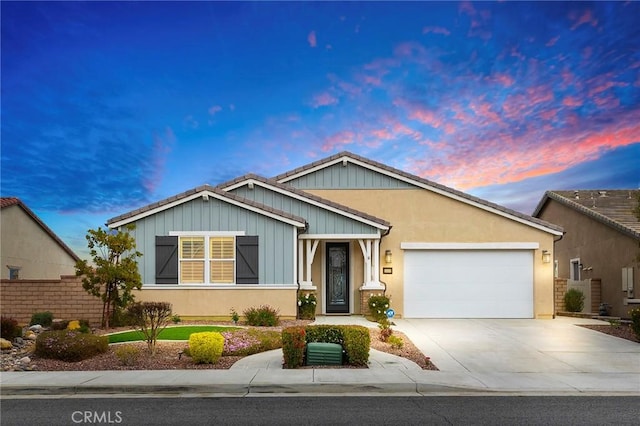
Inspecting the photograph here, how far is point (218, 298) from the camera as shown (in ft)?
56.3

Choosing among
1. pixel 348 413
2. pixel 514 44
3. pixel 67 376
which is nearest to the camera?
pixel 348 413

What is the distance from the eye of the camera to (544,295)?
1928 cm

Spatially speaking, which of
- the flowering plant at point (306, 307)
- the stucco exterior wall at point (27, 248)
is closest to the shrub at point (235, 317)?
the flowering plant at point (306, 307)

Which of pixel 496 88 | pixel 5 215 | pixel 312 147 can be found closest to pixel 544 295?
pixel 496 88

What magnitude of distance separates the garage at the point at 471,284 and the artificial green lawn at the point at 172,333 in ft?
25.0

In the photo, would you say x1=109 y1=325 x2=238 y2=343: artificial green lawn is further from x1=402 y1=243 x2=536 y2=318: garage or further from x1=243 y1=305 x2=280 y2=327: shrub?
x1=402 y1=243 x2=536 y2=318: garage

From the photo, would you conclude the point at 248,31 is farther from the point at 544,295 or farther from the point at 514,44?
the point at 544,295

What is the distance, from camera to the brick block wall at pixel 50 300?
16.9 m

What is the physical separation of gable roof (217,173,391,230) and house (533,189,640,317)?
9.04 metres

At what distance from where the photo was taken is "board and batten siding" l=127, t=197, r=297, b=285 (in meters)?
17.3

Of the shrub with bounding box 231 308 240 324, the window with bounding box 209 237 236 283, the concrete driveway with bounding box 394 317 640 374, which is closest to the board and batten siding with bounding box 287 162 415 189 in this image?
the window with bounding box 209 237 236 283

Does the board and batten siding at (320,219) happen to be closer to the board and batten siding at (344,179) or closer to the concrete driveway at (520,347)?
the board and batten siding at (344,179)

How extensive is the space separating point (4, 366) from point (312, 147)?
51.7 ft

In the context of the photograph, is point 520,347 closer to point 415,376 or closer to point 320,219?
point 415,376
